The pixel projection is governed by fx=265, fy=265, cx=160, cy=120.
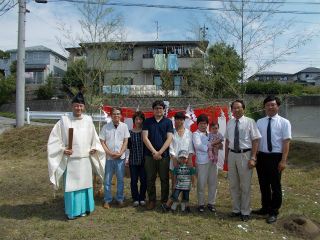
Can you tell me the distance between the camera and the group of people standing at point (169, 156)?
3.97 meters

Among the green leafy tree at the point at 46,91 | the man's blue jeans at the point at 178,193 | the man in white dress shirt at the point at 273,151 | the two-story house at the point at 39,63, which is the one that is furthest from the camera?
the two-story house at the point at 39,63

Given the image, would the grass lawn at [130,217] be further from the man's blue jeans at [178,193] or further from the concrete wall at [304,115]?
the concrete wall at [304,115]

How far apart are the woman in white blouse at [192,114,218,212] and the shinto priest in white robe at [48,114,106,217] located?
169 cm

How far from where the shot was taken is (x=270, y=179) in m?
3.99

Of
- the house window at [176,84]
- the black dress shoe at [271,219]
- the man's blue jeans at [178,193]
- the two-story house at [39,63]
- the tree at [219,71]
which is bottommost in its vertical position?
the black dress shoe at [271,219]

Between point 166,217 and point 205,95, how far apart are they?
454 cm

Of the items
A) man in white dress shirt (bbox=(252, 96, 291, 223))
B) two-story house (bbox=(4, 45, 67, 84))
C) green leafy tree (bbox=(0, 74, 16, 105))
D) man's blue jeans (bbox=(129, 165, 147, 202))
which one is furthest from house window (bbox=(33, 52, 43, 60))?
man in white dress shirt (bbox=(252, 96, 291, 223))

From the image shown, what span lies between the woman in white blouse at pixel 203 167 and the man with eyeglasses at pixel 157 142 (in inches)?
19.1

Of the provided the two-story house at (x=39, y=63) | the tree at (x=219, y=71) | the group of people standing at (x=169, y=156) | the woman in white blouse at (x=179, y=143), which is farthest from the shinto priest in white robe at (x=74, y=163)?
the two-story house at (x=39, y=63)

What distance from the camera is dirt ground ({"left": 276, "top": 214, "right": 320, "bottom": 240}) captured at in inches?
142

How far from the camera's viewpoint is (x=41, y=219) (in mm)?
4051

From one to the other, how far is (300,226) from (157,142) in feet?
7.83

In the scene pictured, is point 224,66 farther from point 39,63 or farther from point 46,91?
point 39,63

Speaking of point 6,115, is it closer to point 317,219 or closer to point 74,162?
point 74,162
